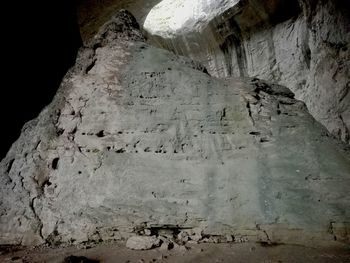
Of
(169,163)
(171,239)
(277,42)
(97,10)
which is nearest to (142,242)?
(171,239)

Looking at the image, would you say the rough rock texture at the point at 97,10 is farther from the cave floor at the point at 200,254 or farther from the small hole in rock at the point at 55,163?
the cave floor at the point at 200,254

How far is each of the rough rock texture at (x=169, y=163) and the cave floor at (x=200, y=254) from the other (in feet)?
0.62

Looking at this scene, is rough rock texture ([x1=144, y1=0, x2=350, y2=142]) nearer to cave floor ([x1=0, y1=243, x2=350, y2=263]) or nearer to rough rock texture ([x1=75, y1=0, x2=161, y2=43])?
rough rock texture ([x1=75, y1=0, x2=161, y2=43])

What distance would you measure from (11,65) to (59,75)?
0.88 metres

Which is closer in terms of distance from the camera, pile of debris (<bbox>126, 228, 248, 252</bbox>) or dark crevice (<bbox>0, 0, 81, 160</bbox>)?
pile of debris (<bbox>126, 228, 248, 252</bbox>)

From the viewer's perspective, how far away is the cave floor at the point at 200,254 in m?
2.68

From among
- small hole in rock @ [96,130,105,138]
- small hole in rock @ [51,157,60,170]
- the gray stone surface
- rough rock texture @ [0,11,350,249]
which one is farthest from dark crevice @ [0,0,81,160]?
the gray stone surface

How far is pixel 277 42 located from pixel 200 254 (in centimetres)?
527

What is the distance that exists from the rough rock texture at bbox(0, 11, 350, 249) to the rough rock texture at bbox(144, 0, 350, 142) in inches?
39.7

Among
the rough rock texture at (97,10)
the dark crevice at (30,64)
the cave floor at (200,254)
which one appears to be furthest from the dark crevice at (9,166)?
the rough rock texture at (97,10)

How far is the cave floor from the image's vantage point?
2676mm

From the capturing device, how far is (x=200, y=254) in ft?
9.34

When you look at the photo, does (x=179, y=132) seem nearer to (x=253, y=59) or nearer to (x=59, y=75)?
(x=59, y=75)

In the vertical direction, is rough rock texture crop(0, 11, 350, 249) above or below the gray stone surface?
above
